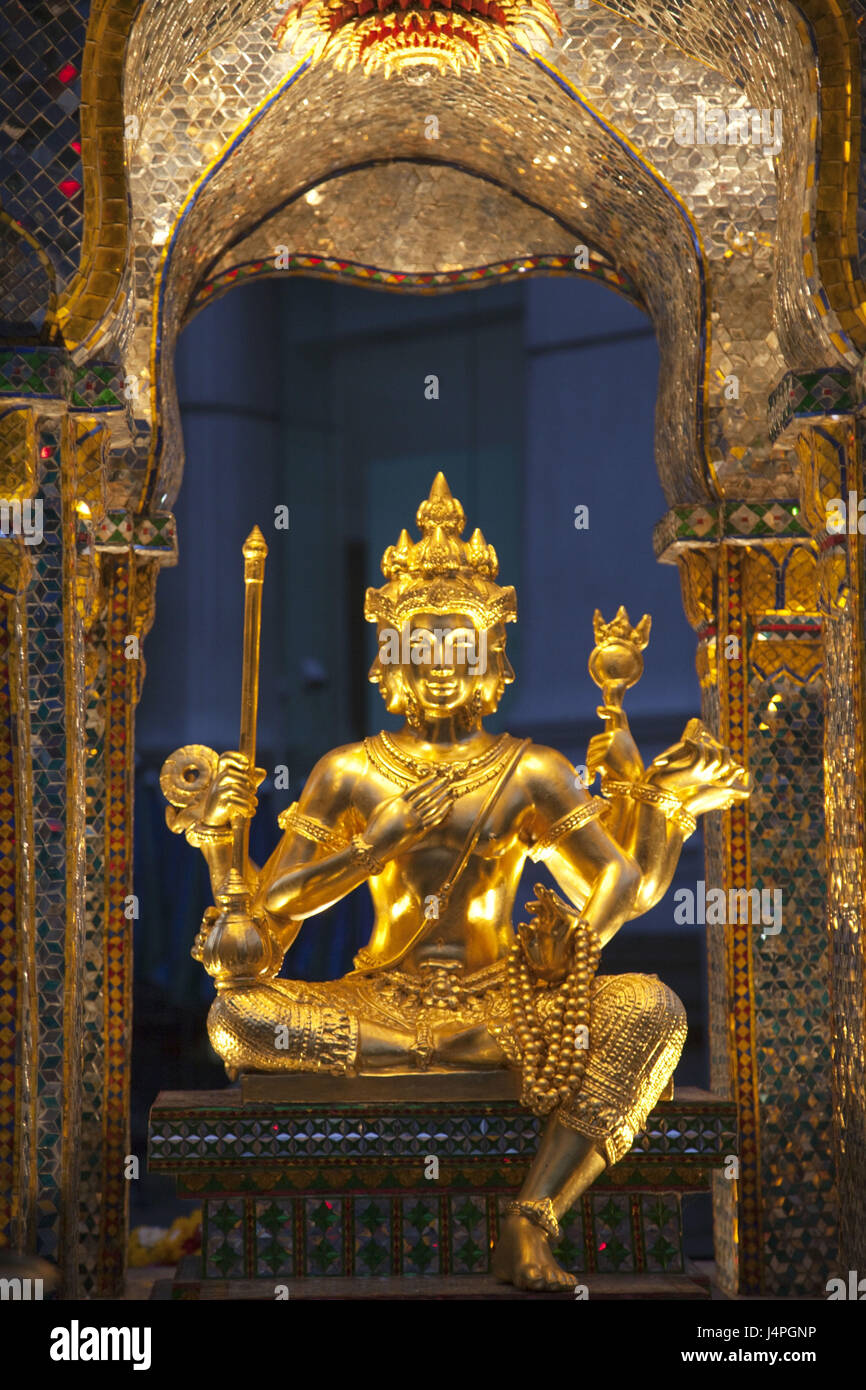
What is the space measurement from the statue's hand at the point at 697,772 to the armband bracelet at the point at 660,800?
2 cm

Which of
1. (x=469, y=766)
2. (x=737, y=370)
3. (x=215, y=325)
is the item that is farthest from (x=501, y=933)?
(x=215, y=325)

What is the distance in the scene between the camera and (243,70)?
7145mm

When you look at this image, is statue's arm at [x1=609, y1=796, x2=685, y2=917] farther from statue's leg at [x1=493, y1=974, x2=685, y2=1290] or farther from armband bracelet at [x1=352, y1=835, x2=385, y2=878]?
armband bracelet at [x1=352, y1=835, x2=385, y2=878]

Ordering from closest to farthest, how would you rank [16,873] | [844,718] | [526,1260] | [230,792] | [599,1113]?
[16,873] < [526,1260] < [844,718] < [599,1113] < [230,792]

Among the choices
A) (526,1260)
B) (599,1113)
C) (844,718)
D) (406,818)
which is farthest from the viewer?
(406,818)

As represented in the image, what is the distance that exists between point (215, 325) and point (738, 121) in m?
3.79

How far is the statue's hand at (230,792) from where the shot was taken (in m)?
6.34

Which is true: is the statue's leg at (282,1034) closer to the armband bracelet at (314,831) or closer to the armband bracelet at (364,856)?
the armband bracelet at (364,856)

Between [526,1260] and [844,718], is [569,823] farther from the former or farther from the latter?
[526,1260]

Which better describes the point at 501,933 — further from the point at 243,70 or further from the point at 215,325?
the point at 215,325

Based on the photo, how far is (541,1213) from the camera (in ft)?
19.2

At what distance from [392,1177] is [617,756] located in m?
1.69

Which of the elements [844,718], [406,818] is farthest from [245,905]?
[844,718]

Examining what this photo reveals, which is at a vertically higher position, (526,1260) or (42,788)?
(42,788)
